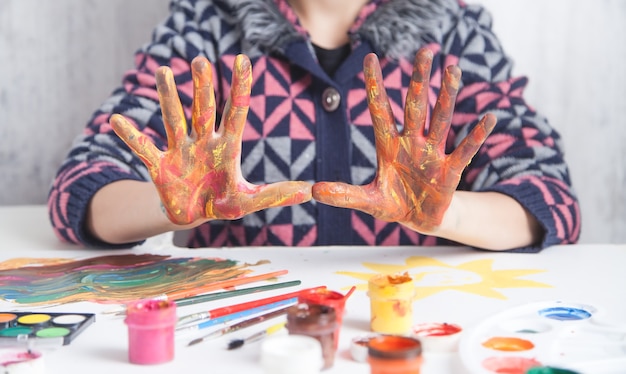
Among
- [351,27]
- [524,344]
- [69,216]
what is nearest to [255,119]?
[351,27]

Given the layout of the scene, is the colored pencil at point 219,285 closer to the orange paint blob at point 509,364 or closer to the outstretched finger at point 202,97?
the outstretched finger at point 202,97

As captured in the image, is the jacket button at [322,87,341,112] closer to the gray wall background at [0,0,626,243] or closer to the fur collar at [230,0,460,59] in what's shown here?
the fur collar at [230,0,460,59]

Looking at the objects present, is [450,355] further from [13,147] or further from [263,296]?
[13,147]

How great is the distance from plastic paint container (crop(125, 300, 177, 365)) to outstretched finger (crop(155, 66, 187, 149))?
250mm

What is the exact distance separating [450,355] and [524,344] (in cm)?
6

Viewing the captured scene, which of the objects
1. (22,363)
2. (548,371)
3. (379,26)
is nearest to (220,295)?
(22,363)

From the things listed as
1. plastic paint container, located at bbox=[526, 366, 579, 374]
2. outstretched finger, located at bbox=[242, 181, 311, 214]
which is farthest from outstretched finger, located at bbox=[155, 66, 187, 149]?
plastic paint container, located at bbox=[526, 366, 579, 374]

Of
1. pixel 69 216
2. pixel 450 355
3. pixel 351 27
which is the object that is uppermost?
pixel 351 27

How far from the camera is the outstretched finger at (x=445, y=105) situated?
75 centimetres

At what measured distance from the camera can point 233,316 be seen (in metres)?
0.66

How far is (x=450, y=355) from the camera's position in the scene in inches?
22.7

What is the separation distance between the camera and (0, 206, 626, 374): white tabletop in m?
0.57

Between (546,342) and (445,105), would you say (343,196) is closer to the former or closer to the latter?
(445,105)

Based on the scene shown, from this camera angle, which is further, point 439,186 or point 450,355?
point 439,186
